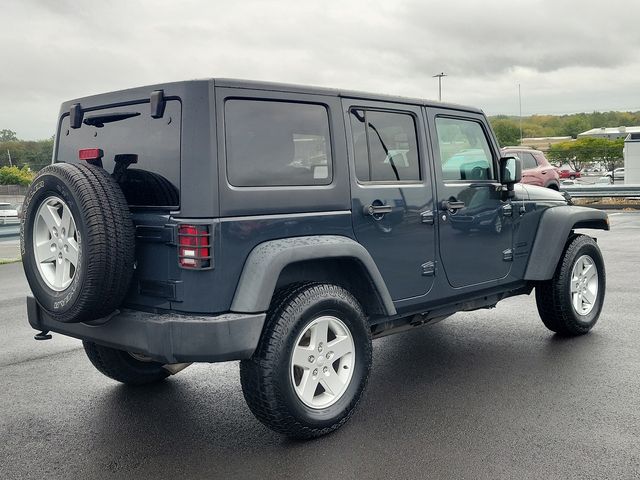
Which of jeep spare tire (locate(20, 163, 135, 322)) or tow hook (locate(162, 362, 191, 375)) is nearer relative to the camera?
jeep spare tire (locate(20, 163, 135, 322))

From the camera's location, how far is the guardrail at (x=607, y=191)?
866 inches

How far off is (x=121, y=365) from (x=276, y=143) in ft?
6.41

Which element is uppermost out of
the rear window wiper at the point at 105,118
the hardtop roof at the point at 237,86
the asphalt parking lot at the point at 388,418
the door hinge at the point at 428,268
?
the hardtop roof at the point at 237,86

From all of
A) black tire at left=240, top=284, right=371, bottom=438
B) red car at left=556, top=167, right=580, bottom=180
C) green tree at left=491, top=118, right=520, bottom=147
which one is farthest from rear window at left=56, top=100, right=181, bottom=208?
green tree at left=491, top=118, right=520, bottom=147

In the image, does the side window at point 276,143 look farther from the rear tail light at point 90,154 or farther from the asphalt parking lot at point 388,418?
the asphalt parking lot at point 388,418

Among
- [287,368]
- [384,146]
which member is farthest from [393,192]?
[287,368]

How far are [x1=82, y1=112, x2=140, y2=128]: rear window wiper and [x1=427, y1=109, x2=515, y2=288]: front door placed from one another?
6.62ft

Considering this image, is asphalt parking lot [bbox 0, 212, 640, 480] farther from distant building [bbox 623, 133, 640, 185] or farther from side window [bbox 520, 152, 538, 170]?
distant building [bbox 623, 133, 640, 185]

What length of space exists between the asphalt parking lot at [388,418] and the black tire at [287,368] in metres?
0.12

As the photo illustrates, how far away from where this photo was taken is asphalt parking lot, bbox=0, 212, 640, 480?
11.1 feet

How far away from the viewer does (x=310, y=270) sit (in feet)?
12.9

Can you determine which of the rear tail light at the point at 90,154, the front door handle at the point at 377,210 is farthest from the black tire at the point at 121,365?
the front door handle at the point at 377,210

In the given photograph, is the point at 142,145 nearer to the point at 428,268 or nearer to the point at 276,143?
the point at 276,143

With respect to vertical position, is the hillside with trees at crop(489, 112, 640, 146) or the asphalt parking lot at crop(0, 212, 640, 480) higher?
the hillside with trees at crop(489, 112, 640, 146)
